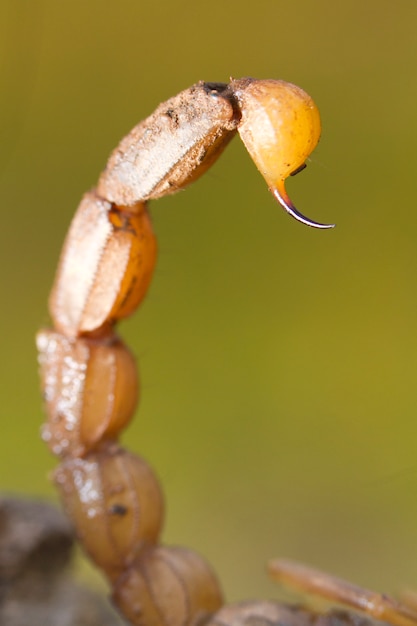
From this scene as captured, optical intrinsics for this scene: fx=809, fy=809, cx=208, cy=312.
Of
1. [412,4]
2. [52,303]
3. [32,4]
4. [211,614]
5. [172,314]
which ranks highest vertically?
[412,4]

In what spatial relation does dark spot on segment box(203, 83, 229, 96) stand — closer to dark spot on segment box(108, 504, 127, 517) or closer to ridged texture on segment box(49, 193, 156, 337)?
ridged texture on segment box(49, 193, 156, 337)

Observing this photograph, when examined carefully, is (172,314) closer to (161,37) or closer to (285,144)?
(161,37)

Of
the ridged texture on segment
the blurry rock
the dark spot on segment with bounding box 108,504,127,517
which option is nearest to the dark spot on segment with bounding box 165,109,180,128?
the ridged texture on segment

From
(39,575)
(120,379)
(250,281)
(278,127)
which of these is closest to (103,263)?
(120,379)

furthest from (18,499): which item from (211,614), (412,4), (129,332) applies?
(412,4)

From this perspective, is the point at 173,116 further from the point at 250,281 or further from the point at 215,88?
the point at 250,281
